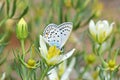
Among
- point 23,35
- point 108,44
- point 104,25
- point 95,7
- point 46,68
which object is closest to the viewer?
point 46,68

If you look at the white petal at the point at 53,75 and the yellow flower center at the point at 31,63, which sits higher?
the yellow flower center at the point at 31,63

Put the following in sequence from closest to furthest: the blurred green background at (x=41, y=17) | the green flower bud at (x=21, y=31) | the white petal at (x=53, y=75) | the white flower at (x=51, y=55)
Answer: the white flower at (x=51, y=55) → the green flower bud at (x=21, y=31) → the white petal at (x=53, y=75) → the blurred green background at (x=41, y=17)

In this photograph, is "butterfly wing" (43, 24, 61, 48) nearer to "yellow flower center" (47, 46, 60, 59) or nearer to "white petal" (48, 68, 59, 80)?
"yellow flower center" (47, 46, 60, 59)

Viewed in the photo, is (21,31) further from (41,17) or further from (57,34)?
(41,17)

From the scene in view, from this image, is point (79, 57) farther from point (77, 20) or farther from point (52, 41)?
point (52, 41)

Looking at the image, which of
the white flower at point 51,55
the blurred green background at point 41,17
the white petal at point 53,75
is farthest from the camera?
the blurred green background at point 41,17

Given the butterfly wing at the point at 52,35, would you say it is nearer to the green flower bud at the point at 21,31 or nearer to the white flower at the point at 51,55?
the white flower at the point at 51,55

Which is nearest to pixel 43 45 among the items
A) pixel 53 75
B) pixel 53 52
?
pixel 53 52

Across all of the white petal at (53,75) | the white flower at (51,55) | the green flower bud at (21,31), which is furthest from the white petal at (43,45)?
the white petal at (53,75)

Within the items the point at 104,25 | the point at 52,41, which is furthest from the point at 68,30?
the point at 104,25
